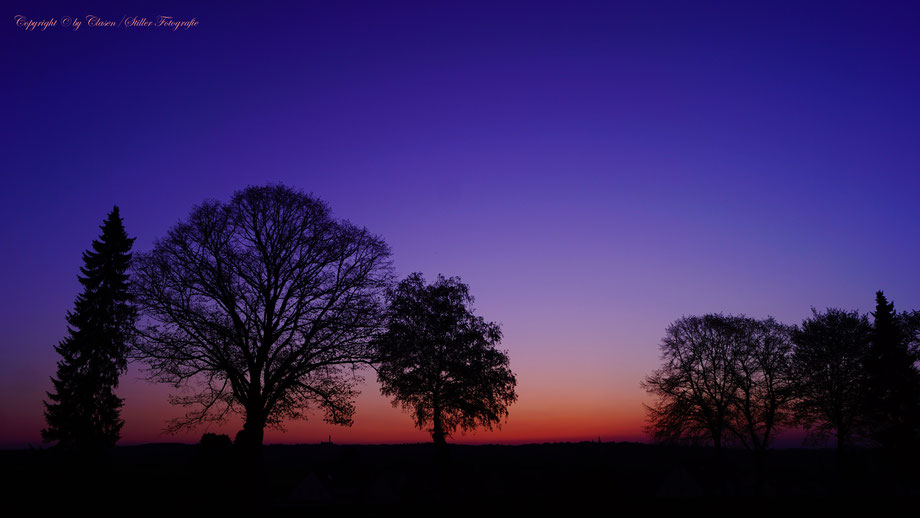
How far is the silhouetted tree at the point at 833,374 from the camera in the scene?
44.6m

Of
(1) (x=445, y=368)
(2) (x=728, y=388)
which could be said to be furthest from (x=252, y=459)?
(2) (x=728, y=388)

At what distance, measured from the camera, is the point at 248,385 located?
79.6 feet

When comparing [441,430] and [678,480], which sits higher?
[441,430]

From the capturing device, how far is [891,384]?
137 feet

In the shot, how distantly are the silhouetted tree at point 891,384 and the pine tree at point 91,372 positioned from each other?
56038mm

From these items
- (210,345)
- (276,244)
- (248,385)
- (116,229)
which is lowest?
(248,385)

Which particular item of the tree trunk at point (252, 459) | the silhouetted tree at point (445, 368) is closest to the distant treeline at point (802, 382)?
the silhouetted tree at point (445, 368)

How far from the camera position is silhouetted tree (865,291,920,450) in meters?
41.0

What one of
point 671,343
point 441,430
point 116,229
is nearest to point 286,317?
point 441,430

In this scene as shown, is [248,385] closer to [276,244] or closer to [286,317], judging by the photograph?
[286,317]

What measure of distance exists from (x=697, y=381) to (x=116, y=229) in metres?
51.7

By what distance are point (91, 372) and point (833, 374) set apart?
191ft

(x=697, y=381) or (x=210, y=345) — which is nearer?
(x=210, y=345)

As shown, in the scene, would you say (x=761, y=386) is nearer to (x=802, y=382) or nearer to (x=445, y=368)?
(x=802, y=382)
